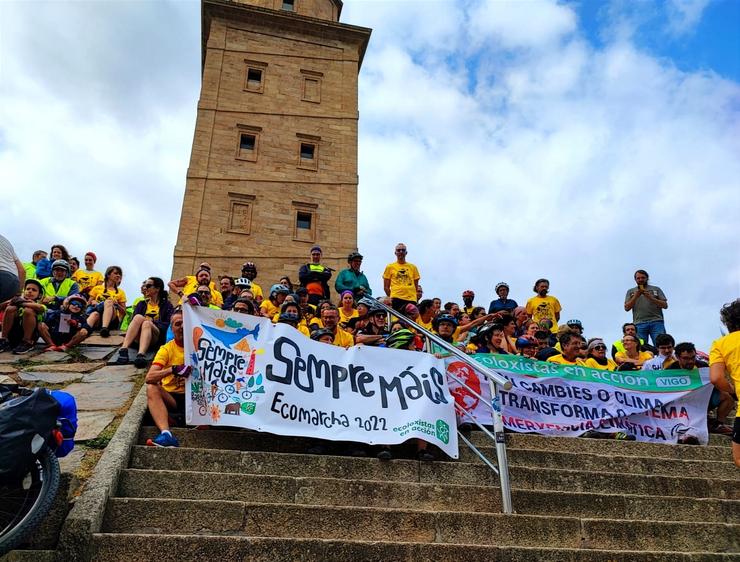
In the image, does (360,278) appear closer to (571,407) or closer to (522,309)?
(522,309)

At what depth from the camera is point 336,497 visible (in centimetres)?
442

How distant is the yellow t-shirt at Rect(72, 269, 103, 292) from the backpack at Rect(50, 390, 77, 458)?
8032 millimetres

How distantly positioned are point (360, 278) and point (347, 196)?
31.2 feet

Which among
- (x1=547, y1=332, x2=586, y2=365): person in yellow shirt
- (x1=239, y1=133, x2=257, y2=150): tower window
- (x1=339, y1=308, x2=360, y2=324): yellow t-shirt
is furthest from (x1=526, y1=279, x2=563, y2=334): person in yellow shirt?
(x1=239, y1=133, x2=257, y2=150): tower window

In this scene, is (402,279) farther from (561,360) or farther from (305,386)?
(305,386)

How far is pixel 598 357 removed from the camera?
7.83 meters

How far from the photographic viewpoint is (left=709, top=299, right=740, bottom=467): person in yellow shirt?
4.88m

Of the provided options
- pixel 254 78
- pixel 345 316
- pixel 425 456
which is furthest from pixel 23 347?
pixel 254 78

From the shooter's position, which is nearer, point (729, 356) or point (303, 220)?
point (729, 356)

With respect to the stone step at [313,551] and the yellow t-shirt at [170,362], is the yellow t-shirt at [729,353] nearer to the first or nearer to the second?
the stone step at [313,551]

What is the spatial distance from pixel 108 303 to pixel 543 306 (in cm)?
775

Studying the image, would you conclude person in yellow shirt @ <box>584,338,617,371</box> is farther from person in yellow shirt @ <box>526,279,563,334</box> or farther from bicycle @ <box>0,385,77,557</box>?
bicycle @ <box>0,385,77,557</box>

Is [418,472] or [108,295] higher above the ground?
[108,295]

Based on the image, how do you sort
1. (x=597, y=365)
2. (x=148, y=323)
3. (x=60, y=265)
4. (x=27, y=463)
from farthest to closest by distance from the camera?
(x=60, y=265) → (x=148, y=323) → (x=597, y=365) → (x=27, y=463)
